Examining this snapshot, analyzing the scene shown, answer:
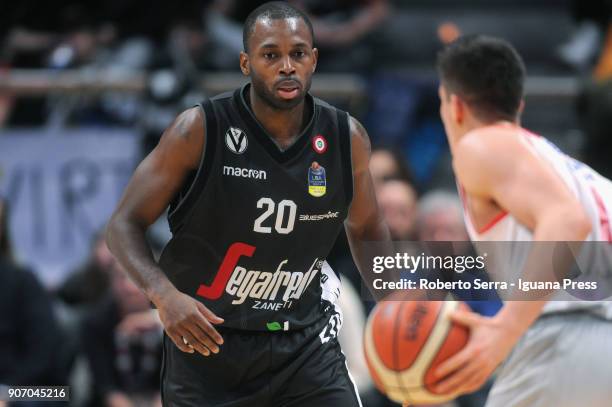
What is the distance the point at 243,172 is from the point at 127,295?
3060 mm

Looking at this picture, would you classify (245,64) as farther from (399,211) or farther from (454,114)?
(399,211)

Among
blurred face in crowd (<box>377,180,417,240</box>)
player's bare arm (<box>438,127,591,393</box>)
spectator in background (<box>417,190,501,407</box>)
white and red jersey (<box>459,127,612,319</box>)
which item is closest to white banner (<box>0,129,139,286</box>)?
blurred face in crowd (<box>377,180,417,240</box>)

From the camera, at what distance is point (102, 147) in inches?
341

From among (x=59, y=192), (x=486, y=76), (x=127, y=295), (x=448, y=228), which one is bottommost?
(x=127, y=295)

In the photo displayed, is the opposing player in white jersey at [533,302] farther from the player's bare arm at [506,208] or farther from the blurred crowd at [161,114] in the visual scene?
the blurred crowd at [161,114]

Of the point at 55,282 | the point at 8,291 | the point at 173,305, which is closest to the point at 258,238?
the point at 173,305

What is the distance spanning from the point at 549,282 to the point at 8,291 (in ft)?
13.8

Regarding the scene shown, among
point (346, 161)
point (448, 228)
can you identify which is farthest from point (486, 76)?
point (448, 228)

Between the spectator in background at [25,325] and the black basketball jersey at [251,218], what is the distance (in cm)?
286

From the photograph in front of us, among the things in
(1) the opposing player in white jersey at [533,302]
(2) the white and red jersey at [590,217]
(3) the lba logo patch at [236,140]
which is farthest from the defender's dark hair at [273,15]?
(2) the white and red jersey at [590,217]

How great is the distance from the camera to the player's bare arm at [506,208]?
381 cm

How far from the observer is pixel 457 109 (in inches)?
186

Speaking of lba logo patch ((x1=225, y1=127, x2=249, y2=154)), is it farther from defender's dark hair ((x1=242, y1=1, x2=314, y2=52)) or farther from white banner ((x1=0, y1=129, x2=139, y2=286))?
white banner ((x1=0, y1=129, x2=139, y2=286))

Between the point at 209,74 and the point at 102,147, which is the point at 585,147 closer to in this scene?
the point at 209,74
